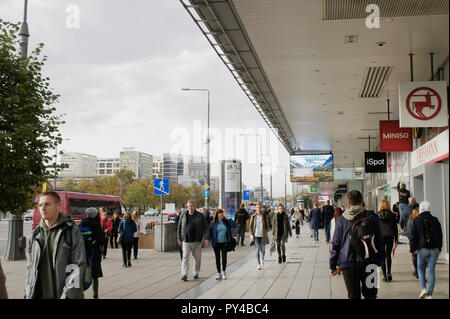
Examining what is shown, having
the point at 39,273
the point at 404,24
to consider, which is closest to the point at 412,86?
the point at 404,24

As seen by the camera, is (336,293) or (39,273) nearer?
(39,273)

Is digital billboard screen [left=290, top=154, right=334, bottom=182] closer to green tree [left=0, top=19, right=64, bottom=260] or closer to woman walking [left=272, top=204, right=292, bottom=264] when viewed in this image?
woman walking [left=272, top=204, right=292, bottom=264]

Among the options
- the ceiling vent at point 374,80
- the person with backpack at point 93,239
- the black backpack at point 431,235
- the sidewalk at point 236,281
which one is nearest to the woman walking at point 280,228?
the sidewalk at point 236,281

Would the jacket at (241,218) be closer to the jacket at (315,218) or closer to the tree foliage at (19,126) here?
the jacket at (315,218)

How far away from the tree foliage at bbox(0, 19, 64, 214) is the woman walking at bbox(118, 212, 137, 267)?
363 centimetres

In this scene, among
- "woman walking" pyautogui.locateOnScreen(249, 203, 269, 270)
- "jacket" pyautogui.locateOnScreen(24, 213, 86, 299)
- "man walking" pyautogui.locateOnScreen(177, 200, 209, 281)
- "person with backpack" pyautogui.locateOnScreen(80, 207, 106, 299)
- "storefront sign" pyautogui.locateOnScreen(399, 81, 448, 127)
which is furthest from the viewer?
"woman walking" pyautogui.locateOnScreen(249, 203, 269, 270)

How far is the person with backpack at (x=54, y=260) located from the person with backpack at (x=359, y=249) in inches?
121

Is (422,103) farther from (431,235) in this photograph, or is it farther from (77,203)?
(77,203)

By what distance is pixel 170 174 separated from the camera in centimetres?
17862

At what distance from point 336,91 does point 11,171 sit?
39.0 ft

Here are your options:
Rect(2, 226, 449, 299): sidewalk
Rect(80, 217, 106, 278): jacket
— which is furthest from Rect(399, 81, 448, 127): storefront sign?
Rect(80, 217, 106, 278): jacket

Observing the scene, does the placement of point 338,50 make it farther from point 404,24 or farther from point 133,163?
point 133,163

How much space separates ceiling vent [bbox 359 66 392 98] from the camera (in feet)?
47.7
